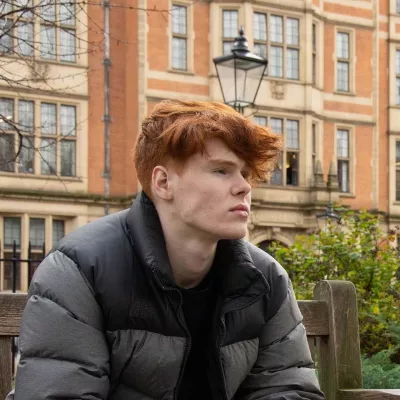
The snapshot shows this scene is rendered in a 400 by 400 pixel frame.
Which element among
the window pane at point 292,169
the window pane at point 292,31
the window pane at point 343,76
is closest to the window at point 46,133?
the window pane at point 292,169

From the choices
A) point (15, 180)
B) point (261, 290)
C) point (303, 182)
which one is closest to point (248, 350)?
point (261, 290)

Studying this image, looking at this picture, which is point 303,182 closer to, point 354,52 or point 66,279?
point 354,52

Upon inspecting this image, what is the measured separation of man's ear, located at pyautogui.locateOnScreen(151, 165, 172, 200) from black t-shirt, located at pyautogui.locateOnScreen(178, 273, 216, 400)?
0.31 m

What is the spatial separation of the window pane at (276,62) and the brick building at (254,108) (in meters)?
0.03

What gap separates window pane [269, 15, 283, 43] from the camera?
24078mm

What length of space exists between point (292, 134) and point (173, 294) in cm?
2211

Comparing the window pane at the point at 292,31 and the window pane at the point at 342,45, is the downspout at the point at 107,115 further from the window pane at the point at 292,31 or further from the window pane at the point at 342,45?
the window pane at the point at 342,45

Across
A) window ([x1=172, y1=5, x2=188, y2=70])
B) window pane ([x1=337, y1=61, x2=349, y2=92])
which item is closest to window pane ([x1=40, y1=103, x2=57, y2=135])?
window ([x1=172, y1=5, x2=188, y2=70])

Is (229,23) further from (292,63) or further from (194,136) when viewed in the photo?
(194,136)

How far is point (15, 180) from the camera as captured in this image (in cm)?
2102

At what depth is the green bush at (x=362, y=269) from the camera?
5.12 m

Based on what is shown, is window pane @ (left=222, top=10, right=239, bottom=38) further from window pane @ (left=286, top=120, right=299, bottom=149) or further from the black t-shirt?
the black t-shirt

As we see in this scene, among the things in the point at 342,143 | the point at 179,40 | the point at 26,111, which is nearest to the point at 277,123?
the point at 342,143

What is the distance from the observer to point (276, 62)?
24.1 m
